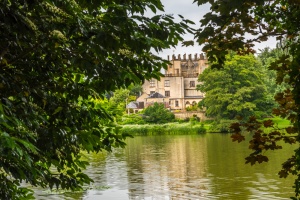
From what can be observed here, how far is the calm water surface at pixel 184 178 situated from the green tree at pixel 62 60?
9783 millimetres

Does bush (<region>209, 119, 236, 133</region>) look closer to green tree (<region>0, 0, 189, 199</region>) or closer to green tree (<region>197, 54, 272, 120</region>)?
green tree (<region>197, 54, 272, 120</region>)

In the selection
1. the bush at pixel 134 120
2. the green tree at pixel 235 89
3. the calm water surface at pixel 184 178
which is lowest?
the calm water surface at pixel 184 178

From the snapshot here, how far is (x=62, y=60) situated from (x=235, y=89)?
5157 centimetres

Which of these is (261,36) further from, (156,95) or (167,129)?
(156,95)

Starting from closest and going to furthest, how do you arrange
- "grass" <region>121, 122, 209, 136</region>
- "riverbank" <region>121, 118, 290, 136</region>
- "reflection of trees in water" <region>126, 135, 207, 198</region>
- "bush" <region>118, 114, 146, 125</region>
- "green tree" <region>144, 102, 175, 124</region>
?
"reflection of trees in water" <region>126, 135, 207, 198</region> → "riverbank" <region>121, 118, 290, 136</region> → "grass" <region>121, 122, 209, 136</region> → "bush" <region>118, 114, 146, 125</region> → "green tree" <region>144, 102, 175, 124</region>

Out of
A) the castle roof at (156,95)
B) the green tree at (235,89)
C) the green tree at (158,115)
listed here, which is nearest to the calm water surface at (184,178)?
the green tree at (235,89)

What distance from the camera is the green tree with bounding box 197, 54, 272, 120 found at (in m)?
53.9

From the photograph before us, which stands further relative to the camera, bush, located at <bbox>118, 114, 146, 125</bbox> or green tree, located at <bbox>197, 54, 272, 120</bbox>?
bush, located at <bbox>118, 114, 146, 125</bbox>

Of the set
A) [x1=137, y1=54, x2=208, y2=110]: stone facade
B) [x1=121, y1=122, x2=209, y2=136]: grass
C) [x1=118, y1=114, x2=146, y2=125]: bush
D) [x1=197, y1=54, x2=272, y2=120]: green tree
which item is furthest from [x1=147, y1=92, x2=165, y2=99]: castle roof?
[x1=121, y1=122, x2=209, y2=136]: grass

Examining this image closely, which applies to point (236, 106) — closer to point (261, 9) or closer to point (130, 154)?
point (130, 154)

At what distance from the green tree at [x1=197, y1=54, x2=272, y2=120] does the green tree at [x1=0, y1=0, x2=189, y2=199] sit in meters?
48.4

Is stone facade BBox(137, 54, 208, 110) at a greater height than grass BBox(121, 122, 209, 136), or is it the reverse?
stone facade BBox(137, 54, 208, 110)

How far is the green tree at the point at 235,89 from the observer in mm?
53906

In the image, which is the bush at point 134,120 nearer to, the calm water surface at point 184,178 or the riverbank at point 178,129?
the riverbank at point 178,129
